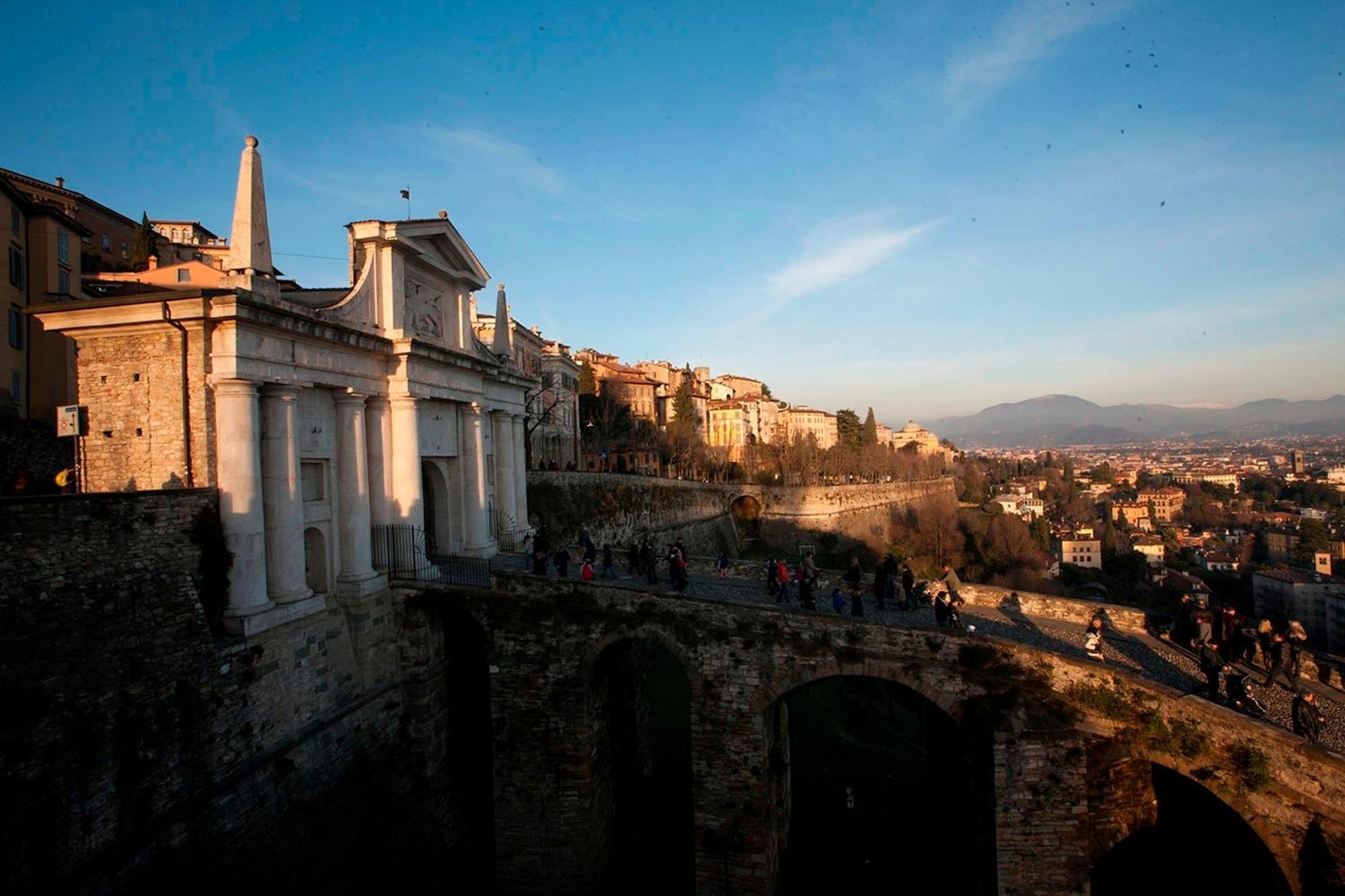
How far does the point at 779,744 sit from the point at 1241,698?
831 centimetres

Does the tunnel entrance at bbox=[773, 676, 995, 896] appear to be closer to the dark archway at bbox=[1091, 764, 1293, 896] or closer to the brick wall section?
the dark archway at bbox=[1091, 764, 1293, 896]

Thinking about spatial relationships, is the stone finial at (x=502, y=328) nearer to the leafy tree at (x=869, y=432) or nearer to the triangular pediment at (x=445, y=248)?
the triangular pediment at (x=445, y=248)

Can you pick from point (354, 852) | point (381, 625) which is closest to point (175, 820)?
point (354, 852)

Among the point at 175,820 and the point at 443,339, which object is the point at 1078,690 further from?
the point at 443,339

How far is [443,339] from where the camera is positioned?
18.6m

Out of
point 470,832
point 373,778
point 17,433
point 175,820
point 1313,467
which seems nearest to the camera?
point 175,820

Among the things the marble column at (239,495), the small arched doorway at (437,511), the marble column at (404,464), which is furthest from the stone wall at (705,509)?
the marble column at (239,495)

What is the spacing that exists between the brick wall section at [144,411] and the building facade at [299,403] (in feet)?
0.08

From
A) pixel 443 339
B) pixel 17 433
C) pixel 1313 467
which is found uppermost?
pixel 443 339

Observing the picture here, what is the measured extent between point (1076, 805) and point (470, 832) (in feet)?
41.9

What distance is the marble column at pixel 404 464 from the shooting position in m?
15.9

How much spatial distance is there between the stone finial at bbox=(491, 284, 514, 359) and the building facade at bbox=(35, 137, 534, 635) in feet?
6.24

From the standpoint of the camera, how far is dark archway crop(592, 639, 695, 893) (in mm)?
15375

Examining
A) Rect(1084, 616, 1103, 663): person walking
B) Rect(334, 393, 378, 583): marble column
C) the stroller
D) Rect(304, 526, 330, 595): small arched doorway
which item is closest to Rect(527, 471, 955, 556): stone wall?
Rect(334, 393, 378, 583): marble column
